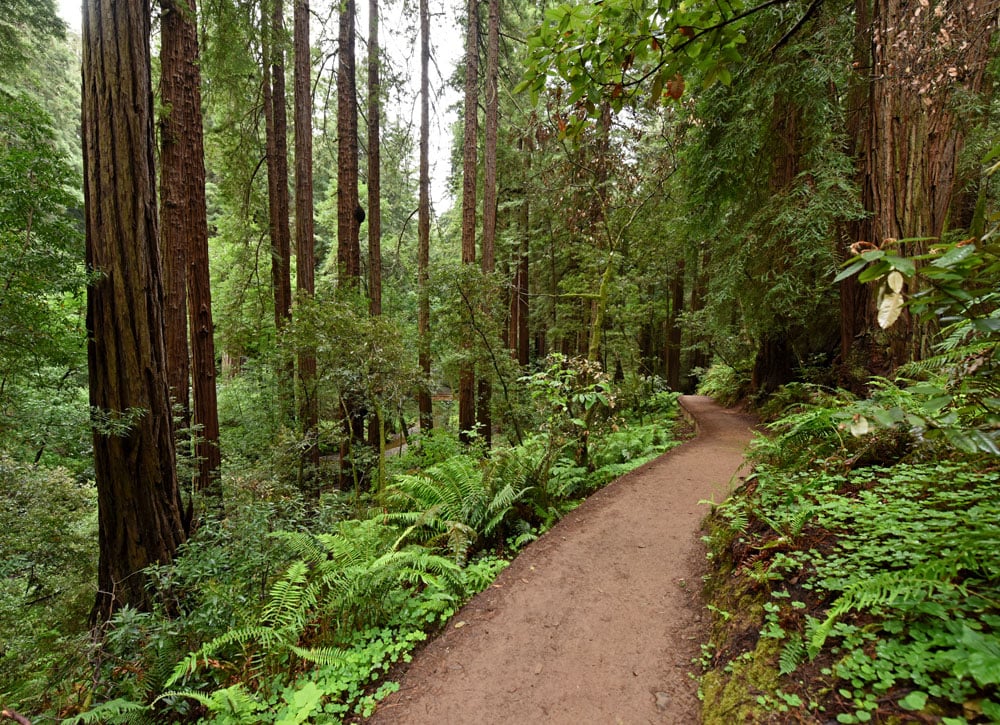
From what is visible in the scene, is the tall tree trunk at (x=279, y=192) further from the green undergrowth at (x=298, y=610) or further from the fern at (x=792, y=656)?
the fern at (x=792, y=656)

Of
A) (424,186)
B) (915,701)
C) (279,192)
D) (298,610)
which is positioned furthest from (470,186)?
(915,701)

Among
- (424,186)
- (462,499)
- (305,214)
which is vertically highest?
(424,186)

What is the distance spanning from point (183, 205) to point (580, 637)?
6450mm

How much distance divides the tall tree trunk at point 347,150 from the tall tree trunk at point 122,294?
4962 mm

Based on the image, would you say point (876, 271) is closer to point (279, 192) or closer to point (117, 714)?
point (117, 714)

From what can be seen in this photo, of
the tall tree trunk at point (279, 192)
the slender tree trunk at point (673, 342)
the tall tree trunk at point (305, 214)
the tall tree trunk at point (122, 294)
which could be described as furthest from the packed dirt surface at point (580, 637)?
the slender tree trunk at point (673, 342)

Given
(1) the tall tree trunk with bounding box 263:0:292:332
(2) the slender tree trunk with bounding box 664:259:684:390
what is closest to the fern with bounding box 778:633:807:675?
(1) the tall tree trunk with bounding box 263:0:292:332

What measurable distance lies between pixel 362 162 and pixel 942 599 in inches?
961

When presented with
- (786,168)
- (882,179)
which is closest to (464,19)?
(786,168)

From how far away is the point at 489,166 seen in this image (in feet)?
31.3

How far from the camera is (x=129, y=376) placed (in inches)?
134

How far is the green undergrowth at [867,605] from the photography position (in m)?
→ 1.60

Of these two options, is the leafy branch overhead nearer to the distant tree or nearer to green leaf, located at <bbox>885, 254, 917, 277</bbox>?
green leaf, located at <bbox>885, 254, 917, 277</bbox>

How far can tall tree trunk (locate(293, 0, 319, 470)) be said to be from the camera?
294 inches
